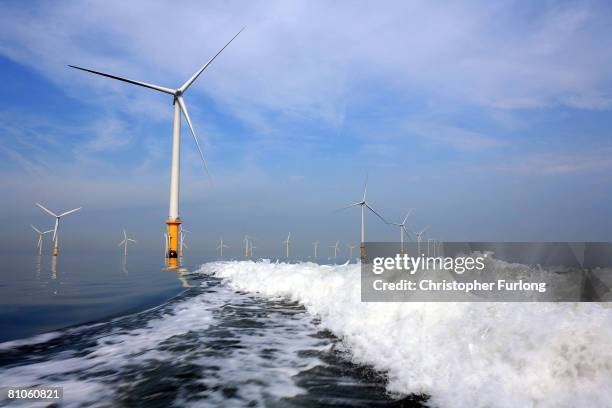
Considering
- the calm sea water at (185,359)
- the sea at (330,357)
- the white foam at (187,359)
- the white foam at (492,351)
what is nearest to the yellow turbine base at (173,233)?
the calm sea water at (185,359)

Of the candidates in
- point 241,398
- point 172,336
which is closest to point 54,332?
point 172,336

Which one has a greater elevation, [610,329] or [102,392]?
[610,329]

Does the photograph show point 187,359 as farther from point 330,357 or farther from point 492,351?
point 492,351

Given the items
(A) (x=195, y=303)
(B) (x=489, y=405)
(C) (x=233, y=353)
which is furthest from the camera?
(A) (x=195, y=303)

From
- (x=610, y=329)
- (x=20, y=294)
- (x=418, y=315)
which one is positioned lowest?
(x=20, y=294)

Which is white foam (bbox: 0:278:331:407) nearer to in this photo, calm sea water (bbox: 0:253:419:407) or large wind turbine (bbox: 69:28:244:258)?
calm sea water (bbox: 0:253:419:407)

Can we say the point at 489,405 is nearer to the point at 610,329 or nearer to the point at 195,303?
the point at 610,329
